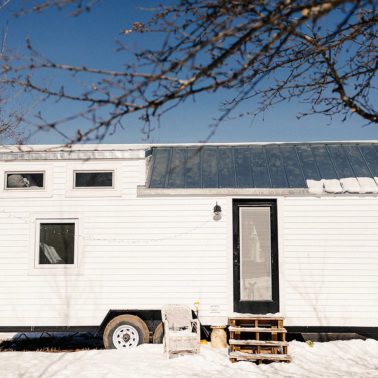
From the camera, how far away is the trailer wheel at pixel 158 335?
10320 mm

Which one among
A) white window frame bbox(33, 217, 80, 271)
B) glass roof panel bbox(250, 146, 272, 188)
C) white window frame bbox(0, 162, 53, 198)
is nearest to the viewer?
white window frame bbox(33, 217, 80, 271)

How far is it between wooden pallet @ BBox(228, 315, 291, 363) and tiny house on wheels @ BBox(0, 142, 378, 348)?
47cm

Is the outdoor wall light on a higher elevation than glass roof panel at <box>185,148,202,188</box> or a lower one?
lower

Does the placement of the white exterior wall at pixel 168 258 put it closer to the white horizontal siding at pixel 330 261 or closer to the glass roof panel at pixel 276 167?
the white horizontal siding at pixel 330 261

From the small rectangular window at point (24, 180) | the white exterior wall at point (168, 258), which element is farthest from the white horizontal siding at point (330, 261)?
the small rectangular window at point (24, 180)

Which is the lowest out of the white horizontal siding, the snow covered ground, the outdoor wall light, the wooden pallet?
the snow covered ground

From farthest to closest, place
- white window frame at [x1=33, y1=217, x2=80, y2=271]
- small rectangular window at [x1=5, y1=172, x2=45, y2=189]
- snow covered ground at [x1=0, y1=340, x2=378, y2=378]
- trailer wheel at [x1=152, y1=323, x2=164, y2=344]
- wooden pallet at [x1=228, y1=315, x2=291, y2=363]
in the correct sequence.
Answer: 1. small rectangular window at [x1=5, y1=172, x2=45, y2=189]
2. white window frame at [x1=33, y1=217, x2=80, y2=271]
3. trailer wheel at [x1=152, y1=323, x2=164, y2=344]
4. wooden pallet at [x1=228, y1=315, x2=291, y2=363]
5. snow covered ground at [x1=0, y1=340, x2=378, y2=378]

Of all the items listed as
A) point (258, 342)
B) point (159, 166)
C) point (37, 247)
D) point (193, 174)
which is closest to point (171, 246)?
point (193, 174)

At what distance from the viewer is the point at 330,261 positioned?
1052cm

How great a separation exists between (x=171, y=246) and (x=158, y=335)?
1798 millimetres

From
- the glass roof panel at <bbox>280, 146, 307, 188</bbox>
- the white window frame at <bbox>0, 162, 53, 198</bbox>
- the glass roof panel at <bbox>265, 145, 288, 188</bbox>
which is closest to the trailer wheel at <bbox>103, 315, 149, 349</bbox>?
the white window frame at <bbox>0, 162, 53, 198</bbox>

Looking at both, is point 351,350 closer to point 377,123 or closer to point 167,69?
point 377,123

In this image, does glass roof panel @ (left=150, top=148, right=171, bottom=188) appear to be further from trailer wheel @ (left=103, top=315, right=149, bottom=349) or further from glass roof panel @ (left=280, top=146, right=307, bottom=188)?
trailer wheel @ (left=103, top=315, right=149, bottom=349)

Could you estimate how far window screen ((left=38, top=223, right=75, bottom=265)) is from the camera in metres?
10.7
